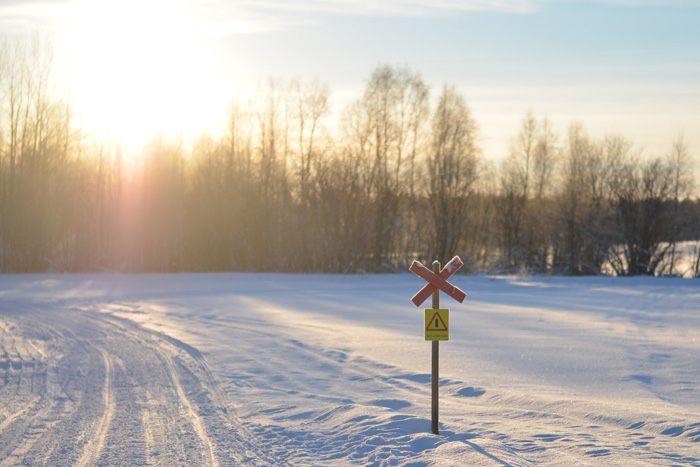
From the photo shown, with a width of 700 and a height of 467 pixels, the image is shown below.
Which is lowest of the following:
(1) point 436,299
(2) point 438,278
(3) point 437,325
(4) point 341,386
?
(4) point 341,386

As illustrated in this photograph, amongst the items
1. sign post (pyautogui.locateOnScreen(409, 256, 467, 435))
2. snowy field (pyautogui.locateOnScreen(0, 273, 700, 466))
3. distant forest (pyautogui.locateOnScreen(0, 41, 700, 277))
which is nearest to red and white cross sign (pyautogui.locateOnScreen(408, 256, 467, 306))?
sign post (pyautogui.locateOnScreen(409, 256, 467, 435))

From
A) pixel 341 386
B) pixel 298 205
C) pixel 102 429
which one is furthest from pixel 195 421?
pixel 298 205

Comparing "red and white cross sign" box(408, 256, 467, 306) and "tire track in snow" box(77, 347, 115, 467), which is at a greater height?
"red and white cross sign" box(408, 256, 467, 306)

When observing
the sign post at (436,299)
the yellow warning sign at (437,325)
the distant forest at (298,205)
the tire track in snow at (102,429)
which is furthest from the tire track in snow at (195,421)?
the distant forest at (298,205)

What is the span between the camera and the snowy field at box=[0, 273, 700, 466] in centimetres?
559

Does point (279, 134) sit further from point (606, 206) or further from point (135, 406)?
point (135, 406)

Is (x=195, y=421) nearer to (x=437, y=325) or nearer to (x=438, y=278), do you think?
(x=437, y=325)

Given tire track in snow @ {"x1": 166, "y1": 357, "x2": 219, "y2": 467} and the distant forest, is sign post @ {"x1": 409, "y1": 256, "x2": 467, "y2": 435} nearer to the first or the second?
tire track in snow @ {"x1": 166, "y1": 357, "x2": 219, "y2": 467}

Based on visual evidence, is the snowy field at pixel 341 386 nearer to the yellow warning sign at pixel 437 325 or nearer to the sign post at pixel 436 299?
the sign post at pixel 436 299

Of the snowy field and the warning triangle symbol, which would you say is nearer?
the snowy field

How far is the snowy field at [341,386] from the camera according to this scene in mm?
5586

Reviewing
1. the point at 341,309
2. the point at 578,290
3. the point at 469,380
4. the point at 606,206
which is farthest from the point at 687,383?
the point at 606,206

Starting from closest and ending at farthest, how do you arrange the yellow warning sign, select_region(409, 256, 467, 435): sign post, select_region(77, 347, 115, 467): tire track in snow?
select_region(77, 347, 115, 467): tire track in snow
select_region(409, 256, 467, 435): sign post
the yellow warning sign

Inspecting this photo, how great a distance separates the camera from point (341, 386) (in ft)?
27.3
